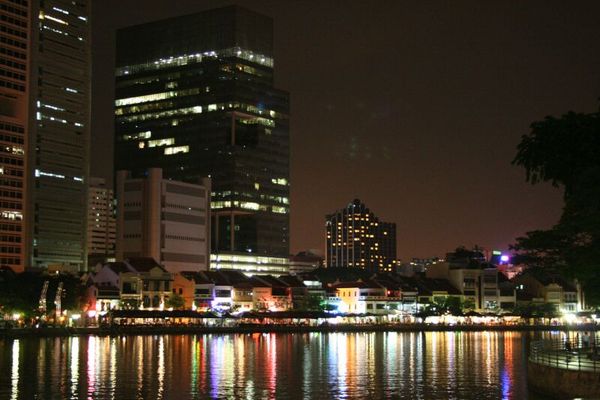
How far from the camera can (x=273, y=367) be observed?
83375 millimetres

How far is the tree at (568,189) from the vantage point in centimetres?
5756

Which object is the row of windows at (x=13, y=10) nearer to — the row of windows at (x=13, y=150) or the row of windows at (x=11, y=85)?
the row of windows at (x=11, y=85)

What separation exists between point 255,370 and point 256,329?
269 feet

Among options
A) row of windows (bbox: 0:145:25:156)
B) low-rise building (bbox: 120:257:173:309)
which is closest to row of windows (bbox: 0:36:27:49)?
row of windows (bbox: 0:145:25:156)

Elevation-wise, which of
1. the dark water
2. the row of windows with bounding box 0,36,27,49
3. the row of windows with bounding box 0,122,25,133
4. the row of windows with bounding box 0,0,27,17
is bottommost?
the dark water

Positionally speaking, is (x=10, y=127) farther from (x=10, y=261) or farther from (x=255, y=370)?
(x=255, y=370)

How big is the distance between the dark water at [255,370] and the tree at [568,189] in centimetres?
877

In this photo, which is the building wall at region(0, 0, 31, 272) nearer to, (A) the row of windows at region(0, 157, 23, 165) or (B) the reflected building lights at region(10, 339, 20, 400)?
(A) the row of windows at region(0, 157, 23, 165)

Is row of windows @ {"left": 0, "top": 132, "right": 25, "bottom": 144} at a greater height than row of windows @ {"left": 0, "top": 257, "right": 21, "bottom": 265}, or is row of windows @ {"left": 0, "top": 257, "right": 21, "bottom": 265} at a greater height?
row of windows @ {"left": 0, "top": 132, "right": 25, "bottom": 144}

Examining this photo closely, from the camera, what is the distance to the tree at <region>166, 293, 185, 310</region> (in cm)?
16838

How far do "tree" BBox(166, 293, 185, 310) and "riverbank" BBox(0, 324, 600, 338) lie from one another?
13.1 m

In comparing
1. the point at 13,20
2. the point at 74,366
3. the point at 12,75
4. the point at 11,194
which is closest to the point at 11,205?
the point at 11,194

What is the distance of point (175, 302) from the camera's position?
168750 mm

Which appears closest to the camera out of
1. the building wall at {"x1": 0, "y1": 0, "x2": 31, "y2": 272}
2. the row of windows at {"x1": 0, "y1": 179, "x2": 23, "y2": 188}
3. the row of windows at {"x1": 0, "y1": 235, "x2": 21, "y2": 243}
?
the row of windows at {"x1": 0, "y1": 235, "x2": 21, "y2": 243}
